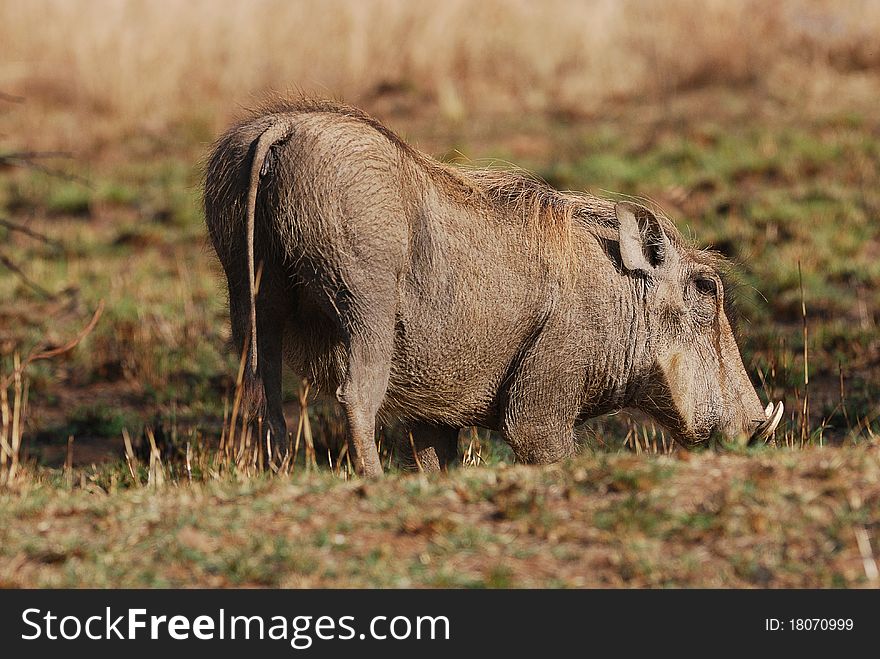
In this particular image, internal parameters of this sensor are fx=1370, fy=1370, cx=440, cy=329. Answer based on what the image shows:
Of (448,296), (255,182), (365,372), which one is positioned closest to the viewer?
(255,182)

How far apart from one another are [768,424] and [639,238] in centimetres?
90

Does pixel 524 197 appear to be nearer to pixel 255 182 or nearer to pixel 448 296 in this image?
pixel 448 296

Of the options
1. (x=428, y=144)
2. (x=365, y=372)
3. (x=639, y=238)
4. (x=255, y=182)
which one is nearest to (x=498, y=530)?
(x=365, y=372)

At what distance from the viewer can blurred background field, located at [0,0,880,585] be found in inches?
289

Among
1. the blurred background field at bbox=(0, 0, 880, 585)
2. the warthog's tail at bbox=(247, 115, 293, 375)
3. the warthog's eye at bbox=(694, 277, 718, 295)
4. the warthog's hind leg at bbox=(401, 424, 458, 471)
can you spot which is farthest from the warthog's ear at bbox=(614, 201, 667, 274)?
the warthog's tail at bbox=(247, 115, 293, 375)

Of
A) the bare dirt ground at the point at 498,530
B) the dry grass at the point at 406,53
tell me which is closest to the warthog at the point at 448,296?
the bare dirt ground at the point at 498,530

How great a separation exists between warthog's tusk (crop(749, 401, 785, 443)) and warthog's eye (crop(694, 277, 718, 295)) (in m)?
0.50

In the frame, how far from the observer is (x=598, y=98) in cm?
1358

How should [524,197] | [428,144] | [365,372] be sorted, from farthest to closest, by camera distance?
[428,144], [524,197], [365,372]

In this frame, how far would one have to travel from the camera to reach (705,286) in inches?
212

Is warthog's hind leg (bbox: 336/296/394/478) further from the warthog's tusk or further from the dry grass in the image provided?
the dry grass
